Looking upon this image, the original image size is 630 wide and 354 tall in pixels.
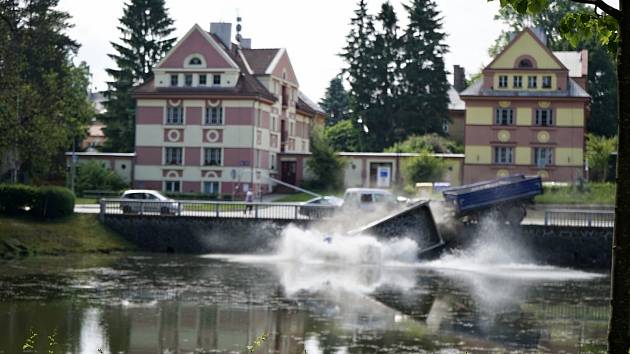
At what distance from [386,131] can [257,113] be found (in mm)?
22436

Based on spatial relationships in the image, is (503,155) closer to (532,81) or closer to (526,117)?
(526,117)

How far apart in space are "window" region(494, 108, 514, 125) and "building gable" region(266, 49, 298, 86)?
54.7ft

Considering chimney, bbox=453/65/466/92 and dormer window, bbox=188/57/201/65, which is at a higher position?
chimney, bbox=453/65/466/92

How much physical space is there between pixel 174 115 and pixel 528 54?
25225mm

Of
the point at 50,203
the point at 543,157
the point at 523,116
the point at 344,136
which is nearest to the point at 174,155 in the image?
Answer: the point at 523,116

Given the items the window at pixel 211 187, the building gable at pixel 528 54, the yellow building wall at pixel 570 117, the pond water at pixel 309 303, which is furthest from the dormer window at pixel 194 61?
the pond water at pixel 309 303

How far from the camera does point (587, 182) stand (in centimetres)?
6912

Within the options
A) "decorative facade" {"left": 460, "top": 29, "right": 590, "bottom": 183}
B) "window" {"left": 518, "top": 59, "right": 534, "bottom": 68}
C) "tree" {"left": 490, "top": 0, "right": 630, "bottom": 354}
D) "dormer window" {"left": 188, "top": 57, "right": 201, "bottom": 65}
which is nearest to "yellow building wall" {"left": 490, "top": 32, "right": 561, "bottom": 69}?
"decorative facade" {"left": 460, "top": 29, "right": 590, "bottom": 183}

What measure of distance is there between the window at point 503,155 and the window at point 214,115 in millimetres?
19636

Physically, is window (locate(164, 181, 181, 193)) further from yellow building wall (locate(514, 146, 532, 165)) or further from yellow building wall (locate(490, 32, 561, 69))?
yellow building wall (locate(514, 146, 532, 165))

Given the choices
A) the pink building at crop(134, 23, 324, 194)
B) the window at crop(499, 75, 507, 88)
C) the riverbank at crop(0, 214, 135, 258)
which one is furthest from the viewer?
the window at crop(499, 75, 507, 88)

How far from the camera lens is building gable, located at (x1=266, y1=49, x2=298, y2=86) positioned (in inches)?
3049

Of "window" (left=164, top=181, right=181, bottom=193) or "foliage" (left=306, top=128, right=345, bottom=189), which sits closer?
"foliage" (left=306, top=128, right=345, bottom=189)

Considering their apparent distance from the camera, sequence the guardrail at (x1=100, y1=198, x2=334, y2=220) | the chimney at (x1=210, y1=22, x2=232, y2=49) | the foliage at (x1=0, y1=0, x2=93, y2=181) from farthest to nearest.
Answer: the chimney at (x1=210, y1=22, x2=232, y2=49) < the guardrail at (x1=100, y1=198, x2=334, y2=220) < the foliage at (x1=0, y1=0, x2=93, y2=181)
